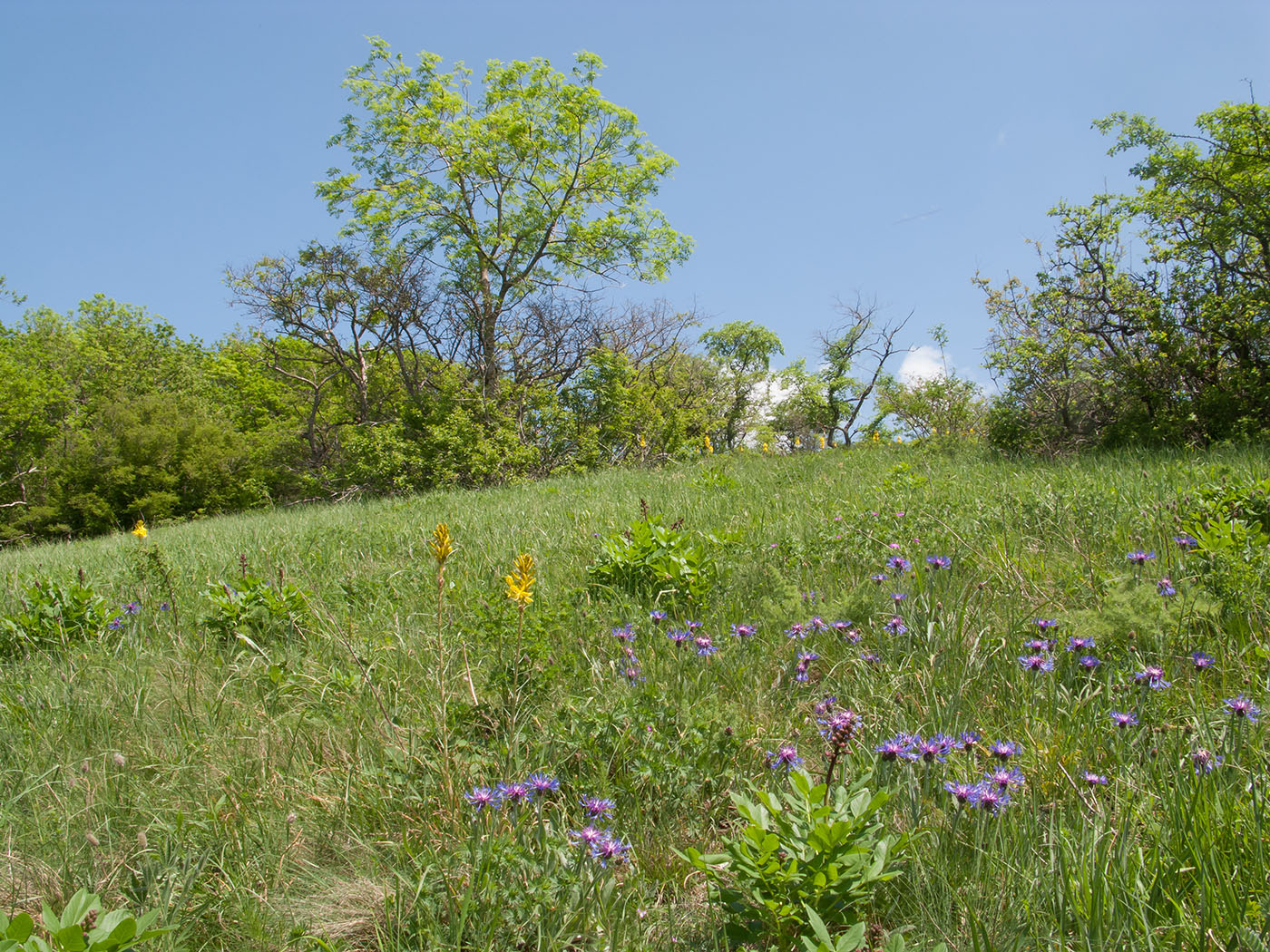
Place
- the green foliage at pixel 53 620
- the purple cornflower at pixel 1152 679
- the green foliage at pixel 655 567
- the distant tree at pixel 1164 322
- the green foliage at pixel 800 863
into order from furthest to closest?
the distant tree at pixel 1164 322, the green foliage at pixel 53 620, the green foliage at pixel 655 567, the purple cornflower at pixel 1152 679, the green foliage at pixel 800 863

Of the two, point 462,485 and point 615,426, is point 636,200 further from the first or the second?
point 462,485

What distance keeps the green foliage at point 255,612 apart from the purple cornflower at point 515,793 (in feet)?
6.54

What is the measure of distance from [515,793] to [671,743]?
447 millimetres

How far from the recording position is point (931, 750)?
55.3 inches

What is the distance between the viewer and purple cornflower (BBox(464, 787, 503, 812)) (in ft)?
4.80

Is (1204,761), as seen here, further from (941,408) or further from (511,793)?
(941,408)

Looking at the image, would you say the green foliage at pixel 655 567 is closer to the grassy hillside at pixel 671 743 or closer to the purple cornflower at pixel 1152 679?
the grassy hillside at pixel 671 743

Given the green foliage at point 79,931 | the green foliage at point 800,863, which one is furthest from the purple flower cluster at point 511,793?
the green foliage at point 79,931

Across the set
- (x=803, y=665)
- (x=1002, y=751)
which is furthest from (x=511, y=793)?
(x=1002, y=751)

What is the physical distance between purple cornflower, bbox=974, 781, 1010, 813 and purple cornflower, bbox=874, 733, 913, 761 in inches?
6.0

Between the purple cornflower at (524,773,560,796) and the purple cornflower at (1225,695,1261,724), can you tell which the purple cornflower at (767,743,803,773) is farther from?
the purple cornflower at (1225,695,1261,724)

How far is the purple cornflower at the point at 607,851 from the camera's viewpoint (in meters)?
1.29

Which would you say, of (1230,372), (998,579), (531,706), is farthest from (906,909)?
(1230,372)

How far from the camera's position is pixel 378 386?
838 inches
